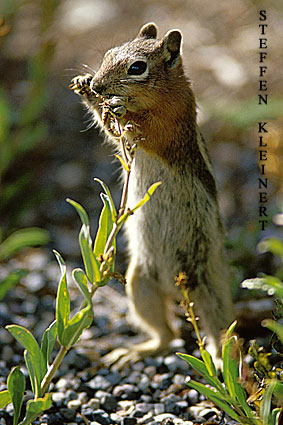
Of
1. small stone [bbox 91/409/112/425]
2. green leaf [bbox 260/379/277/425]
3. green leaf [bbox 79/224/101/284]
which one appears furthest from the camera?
small stone [bbox 91/409/112/425]

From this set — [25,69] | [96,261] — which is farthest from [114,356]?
[25,69]

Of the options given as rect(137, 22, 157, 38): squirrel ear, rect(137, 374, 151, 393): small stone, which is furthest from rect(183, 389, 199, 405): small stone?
rect(137, 22, 157, 38): squirrel ear

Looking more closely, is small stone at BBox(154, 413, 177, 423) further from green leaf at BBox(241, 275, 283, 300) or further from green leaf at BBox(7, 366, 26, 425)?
green leaf at BBox(241, 275, 283, 300)

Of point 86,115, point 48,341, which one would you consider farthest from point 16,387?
point 86,115

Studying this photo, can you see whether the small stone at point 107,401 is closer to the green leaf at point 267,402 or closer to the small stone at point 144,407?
the small stone at point 144,407

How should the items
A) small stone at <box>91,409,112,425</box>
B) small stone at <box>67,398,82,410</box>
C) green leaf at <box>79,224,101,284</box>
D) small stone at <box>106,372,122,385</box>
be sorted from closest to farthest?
green leaf at <box>79,224,101,284</box>
small stone at <box>91,409,112,425</box>
small stone at <box>67,398,82,410</box>
small stone at <box>106,372,122,385</box>

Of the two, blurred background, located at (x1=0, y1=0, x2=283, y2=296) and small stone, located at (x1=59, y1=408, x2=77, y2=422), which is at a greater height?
blurred background, located at (x1=0, y1=0, x2=283, y2=296)

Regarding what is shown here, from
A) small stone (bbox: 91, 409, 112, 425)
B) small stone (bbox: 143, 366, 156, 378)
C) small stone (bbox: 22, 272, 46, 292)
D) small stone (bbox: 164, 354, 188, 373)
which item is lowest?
small stone (bbox: 91, 409, 112, 425)

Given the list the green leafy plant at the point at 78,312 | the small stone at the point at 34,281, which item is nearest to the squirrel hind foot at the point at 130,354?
the small stone at the point at 34,281
